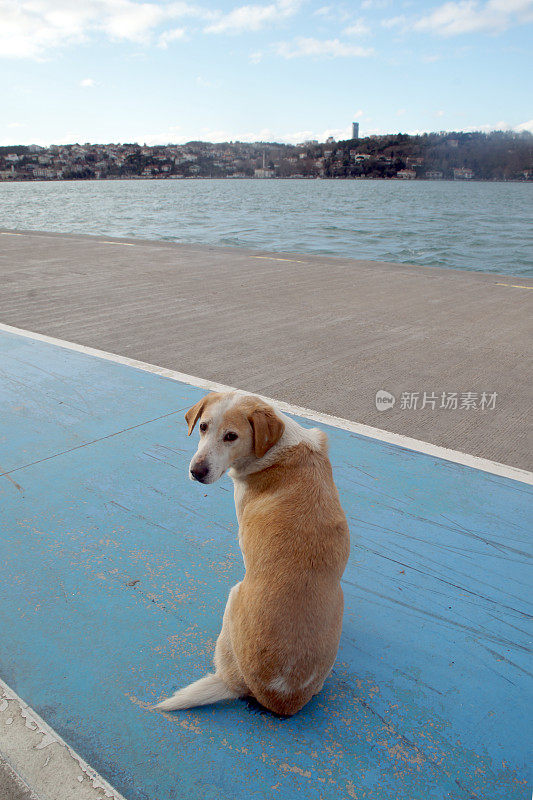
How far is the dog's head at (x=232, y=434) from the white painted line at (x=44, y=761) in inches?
42.3

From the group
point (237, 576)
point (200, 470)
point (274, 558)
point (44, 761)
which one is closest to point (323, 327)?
point (237, 576)

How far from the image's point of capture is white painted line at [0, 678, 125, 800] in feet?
6.51

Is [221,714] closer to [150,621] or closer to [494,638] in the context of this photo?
[150,621]

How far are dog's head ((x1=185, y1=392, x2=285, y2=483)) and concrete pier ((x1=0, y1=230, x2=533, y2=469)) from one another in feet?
8.39

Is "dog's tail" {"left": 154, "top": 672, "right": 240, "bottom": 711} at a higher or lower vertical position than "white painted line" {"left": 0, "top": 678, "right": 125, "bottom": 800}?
higher

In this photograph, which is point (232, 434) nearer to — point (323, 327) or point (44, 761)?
point (44, 761)

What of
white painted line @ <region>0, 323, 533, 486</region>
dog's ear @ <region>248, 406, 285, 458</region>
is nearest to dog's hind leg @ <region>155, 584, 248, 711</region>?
dog's ear @ <region>248, 406, 285, 458</region>

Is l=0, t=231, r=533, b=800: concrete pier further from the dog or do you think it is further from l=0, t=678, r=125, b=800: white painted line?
the dog

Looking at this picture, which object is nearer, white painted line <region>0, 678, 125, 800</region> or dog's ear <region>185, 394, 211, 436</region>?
white painted line <region>0, 678, 125, 800</region>

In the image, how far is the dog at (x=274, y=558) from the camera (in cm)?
206

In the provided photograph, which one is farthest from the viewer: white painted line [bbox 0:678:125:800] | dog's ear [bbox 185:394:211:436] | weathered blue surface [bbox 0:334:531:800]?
dog's ear [bbox 185:394:211:436]

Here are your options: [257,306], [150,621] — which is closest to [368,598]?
[150,621]

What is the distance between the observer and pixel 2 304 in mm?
9102

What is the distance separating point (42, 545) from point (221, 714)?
151 cm
